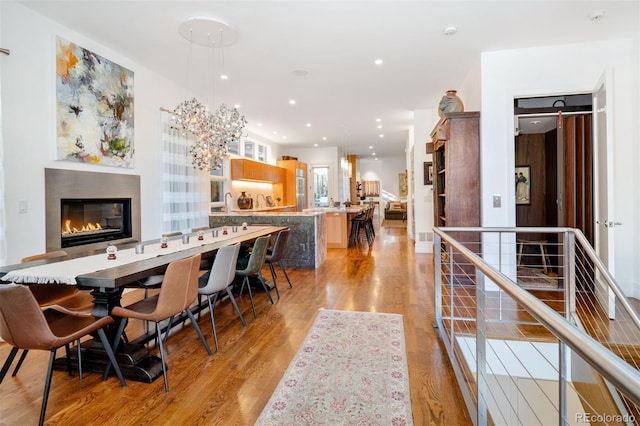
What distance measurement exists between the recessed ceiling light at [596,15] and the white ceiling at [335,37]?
0.03m

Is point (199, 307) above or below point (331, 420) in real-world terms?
above

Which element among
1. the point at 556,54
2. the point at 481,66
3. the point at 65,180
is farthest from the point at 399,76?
the point at 65,180

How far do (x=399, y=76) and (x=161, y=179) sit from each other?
391cm

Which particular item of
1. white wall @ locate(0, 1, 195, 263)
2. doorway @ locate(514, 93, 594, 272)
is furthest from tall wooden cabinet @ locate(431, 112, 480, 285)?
white wall @ locate(0, 1, 195, 263)

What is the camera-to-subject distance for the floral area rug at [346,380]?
1946 millimetres

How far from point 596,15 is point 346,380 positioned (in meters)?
4.18

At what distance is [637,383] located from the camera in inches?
23.3

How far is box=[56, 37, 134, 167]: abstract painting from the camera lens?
3.60 m

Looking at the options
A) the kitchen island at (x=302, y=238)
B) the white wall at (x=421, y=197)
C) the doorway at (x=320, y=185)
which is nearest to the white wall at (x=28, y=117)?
the kitchen island at (x=302, y=238)

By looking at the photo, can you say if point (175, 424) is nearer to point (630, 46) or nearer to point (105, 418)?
point (105, 418)

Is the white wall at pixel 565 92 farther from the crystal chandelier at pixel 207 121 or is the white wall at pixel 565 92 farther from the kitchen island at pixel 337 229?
the kitchen island at pixel 337 229

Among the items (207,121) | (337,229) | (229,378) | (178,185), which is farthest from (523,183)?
(178,185)

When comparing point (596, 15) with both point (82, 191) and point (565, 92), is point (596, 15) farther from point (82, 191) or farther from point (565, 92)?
point (82, 191)

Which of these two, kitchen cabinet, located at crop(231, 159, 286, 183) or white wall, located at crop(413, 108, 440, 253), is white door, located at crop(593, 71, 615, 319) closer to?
white wall, located at crop(413, 108, 440, 253)
